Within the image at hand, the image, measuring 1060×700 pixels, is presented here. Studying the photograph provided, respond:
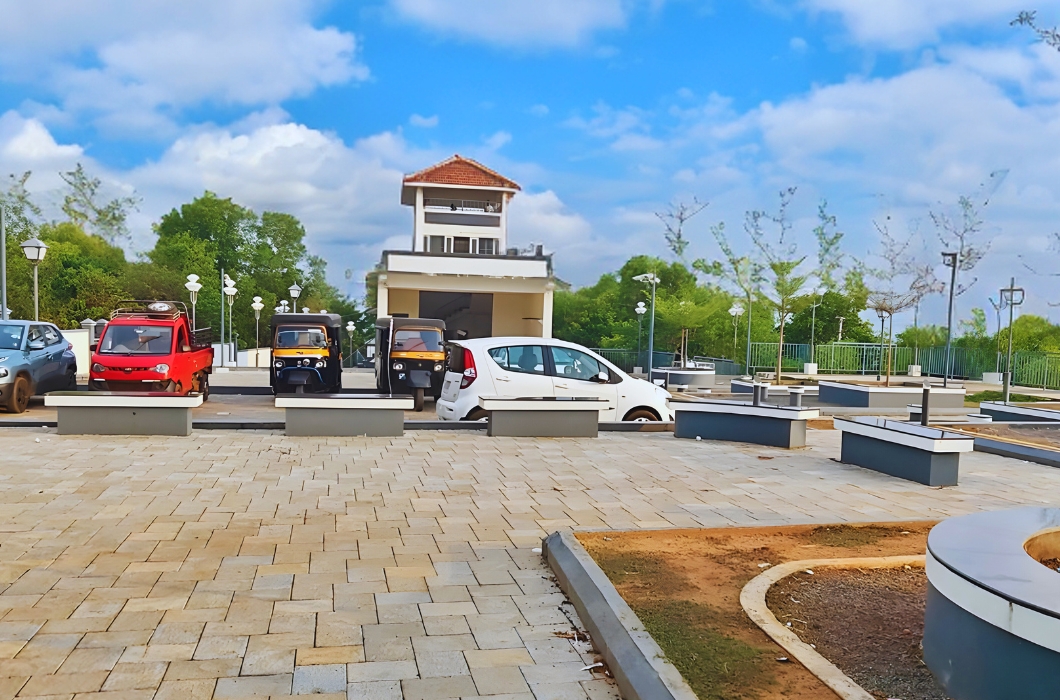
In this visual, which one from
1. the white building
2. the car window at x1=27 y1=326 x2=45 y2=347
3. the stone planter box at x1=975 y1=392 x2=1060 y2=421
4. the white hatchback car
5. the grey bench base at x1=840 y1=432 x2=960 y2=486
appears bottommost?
the grey bench base at x1=840 y1=432 x2=960 y2=486

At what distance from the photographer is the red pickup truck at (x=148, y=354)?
46.9ft

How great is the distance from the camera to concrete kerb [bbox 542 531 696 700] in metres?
3.23

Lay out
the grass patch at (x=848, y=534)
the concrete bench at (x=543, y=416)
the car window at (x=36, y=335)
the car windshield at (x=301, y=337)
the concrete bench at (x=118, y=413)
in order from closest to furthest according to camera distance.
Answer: the grass patch at (x=848, y=534), the concrete bench at (x=118, y=413), the concrete bench at (x=543, y=416), the car window at (x=36, y=335), the car windshield at (x=301, y=337)

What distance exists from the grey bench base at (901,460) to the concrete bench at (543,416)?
3.35 meters

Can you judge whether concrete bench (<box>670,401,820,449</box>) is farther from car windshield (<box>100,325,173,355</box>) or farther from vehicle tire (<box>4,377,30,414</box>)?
vehicle tire (<box>4,377,30,414</box>)

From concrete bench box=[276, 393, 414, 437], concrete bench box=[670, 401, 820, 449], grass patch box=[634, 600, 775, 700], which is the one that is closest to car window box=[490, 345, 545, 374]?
concrete bench box=[276, 393, 414, 437]

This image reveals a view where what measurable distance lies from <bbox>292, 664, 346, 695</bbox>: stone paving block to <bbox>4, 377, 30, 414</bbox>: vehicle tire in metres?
12.1

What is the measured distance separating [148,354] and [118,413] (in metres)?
5.04

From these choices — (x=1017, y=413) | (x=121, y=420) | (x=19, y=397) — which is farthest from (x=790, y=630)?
(x=19, y=397)

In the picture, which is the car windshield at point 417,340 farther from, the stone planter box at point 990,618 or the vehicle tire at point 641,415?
the stone planter box at point 990,618

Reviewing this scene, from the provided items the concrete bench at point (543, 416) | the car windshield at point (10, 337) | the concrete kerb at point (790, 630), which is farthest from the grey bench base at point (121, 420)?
the concrete kerb at point (790, 630)

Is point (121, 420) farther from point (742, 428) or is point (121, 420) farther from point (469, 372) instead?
point (742, 428)

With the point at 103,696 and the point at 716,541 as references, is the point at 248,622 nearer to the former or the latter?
the point at 103,696

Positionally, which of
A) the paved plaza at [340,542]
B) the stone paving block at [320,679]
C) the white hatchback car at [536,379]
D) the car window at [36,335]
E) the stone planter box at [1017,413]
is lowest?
the stone paving block at [320,679]
